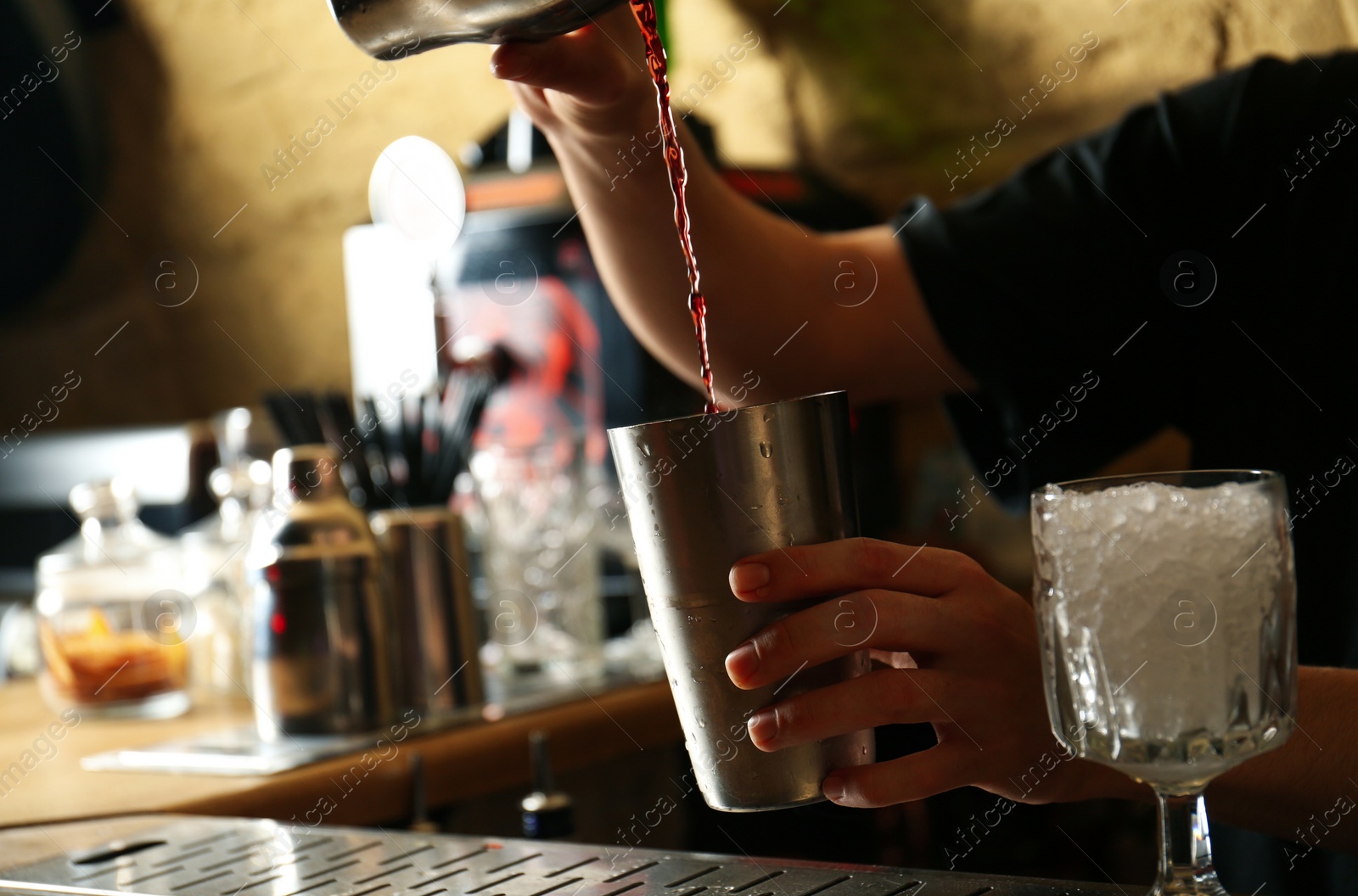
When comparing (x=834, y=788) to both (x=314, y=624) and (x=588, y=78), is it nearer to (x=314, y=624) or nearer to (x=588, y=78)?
(x=588, y=78)

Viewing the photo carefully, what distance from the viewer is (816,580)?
680 mm

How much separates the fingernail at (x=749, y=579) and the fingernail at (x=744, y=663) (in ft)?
0.10

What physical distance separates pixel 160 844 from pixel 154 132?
2986 millimetres

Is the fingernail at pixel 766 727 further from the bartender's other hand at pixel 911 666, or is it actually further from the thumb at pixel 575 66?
the thumb at pixel 575 66

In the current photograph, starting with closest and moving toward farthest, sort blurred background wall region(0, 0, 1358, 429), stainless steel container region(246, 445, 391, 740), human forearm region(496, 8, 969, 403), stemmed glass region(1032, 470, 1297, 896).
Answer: stemmed glass region(1032, 470, 1297, 896)
human forearm region(496, 8, 969, 403)
stainless steel container region(246, 445, 391, 740)
blurred background wall region(0, 0, 1358, 429)

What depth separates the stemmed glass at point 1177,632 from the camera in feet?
1.82

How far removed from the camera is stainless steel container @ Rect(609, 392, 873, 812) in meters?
0.68

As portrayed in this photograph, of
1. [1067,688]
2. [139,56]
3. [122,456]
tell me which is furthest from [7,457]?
[1067,688]

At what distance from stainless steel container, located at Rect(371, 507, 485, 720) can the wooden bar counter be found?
71 millimetres

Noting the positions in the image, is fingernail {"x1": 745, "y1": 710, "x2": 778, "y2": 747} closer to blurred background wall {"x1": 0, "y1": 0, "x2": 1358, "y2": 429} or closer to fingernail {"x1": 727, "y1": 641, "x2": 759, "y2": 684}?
fingernail {"x1": 727, "y1": 641, "x2": 759, "y2": 684}

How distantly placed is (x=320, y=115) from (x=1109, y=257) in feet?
7.61

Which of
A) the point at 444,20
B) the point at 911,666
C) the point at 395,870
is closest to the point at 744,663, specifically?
the point at 911,666

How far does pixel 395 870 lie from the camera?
839 mm

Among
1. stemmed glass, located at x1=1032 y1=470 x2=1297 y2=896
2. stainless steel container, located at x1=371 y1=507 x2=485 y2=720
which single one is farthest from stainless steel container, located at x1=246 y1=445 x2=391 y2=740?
stemmed glass, located at x1=1032 y1=470 x2=1297 y2=896
